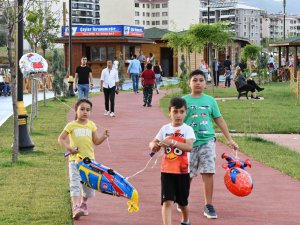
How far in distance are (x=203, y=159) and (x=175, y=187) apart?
90cm

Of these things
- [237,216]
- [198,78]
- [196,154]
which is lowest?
[237,216]

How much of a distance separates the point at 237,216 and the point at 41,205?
2248mm

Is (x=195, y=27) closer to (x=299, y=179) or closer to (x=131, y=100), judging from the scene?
(x=131, y=100)

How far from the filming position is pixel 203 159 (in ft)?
25.8

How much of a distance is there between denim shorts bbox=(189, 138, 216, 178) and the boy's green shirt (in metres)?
0.06

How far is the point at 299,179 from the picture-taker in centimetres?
1037

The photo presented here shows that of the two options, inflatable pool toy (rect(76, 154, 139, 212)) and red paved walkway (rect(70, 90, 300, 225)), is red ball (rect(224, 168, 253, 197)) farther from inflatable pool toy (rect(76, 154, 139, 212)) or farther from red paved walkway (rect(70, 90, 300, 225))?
inflatable pool toy (rect(76, 154, 139, 212))

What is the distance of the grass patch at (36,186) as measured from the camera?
7.85 meters

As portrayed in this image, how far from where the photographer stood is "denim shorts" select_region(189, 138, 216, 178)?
309 inches

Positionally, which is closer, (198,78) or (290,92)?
(198,78)

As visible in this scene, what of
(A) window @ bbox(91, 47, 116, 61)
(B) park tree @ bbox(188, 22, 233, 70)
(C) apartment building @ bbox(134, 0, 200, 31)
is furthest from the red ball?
(C) apartment building @ bbox(134, 0, 200, 31)

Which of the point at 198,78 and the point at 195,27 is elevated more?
the point at 195,27

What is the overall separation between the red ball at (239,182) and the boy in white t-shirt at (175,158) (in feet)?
1.84

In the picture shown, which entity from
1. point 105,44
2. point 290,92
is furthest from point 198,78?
point 105,44
